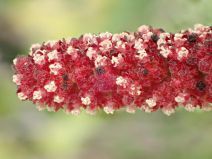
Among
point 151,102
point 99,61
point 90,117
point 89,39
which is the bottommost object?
point 151,102

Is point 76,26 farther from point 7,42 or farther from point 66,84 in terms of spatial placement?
point 66,84

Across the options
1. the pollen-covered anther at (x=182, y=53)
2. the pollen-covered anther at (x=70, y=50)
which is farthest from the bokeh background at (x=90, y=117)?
the pollen-covered anther at (x=70, y=50)

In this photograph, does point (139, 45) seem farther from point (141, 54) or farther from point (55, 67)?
point (55, 67)

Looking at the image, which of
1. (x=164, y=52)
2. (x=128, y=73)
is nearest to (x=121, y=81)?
(x=128, y=73)

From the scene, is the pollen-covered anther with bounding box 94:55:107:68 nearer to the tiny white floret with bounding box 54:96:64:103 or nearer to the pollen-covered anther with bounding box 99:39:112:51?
the pollen-covered anther with bounding box 99:39:112:51

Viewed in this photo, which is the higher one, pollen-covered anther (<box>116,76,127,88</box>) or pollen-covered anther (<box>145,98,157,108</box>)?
pollen-covered anther (<box>116,76,127,88</box>)

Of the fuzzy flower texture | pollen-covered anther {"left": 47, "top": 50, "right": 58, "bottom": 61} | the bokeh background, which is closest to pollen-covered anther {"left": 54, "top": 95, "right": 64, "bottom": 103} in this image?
the fuzzy flower texture

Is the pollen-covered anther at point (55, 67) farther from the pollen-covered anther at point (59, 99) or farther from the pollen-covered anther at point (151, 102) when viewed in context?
the pollen-covered anther at point (151, 102)

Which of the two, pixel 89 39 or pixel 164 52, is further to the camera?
pixel 89 39
